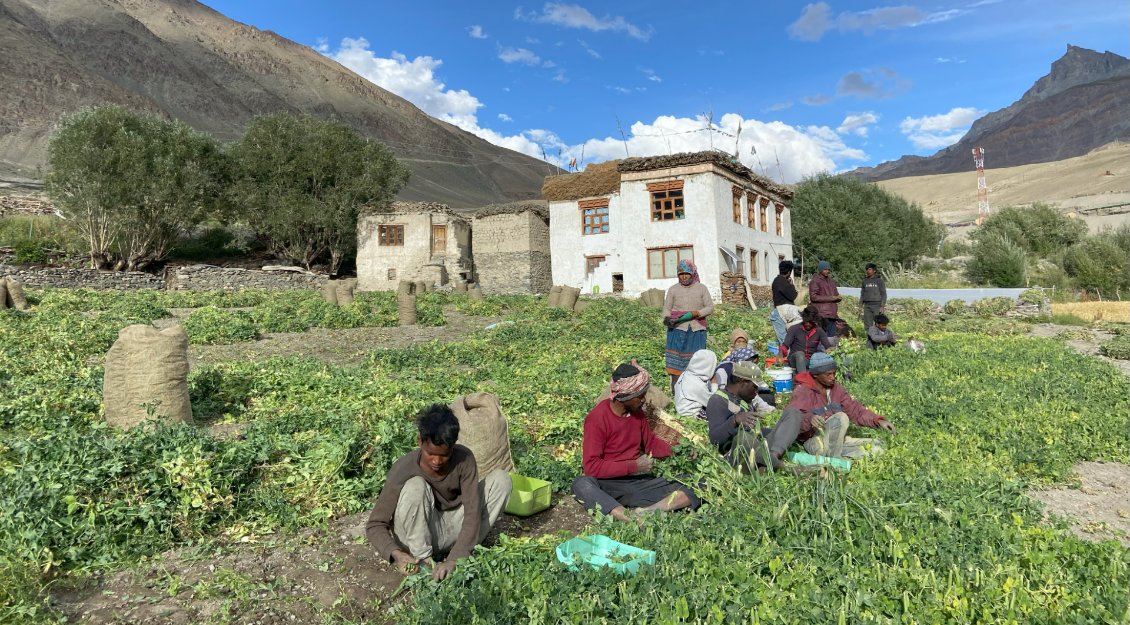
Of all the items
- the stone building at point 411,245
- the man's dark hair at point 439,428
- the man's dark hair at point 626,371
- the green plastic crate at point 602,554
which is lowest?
the green plastic crate at point 602,554

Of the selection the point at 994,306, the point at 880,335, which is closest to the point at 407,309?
the point at 880,335

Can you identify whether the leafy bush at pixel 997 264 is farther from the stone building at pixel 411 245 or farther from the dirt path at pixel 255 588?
the dirt path at pixel 255 588

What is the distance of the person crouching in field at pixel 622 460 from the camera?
4.54 m

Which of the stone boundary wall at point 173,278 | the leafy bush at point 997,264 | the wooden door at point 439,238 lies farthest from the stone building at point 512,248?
the leafy bush at point 997,264

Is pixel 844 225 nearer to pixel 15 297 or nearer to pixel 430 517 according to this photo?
pixel 15 297

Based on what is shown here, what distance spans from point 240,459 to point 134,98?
115 metres

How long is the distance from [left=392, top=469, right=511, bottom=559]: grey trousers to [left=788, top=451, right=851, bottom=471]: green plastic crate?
89.9 inches

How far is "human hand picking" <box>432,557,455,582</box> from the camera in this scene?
340cm

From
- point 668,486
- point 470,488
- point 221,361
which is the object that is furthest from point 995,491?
point 221,361

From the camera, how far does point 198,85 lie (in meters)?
120

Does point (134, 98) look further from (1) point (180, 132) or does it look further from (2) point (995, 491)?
(2) point (995, 491)

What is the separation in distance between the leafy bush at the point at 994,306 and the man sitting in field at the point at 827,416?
16.6m

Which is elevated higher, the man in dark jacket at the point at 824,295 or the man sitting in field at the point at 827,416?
the man in dark jacket at the point at 824,295

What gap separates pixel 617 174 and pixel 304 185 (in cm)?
1940
